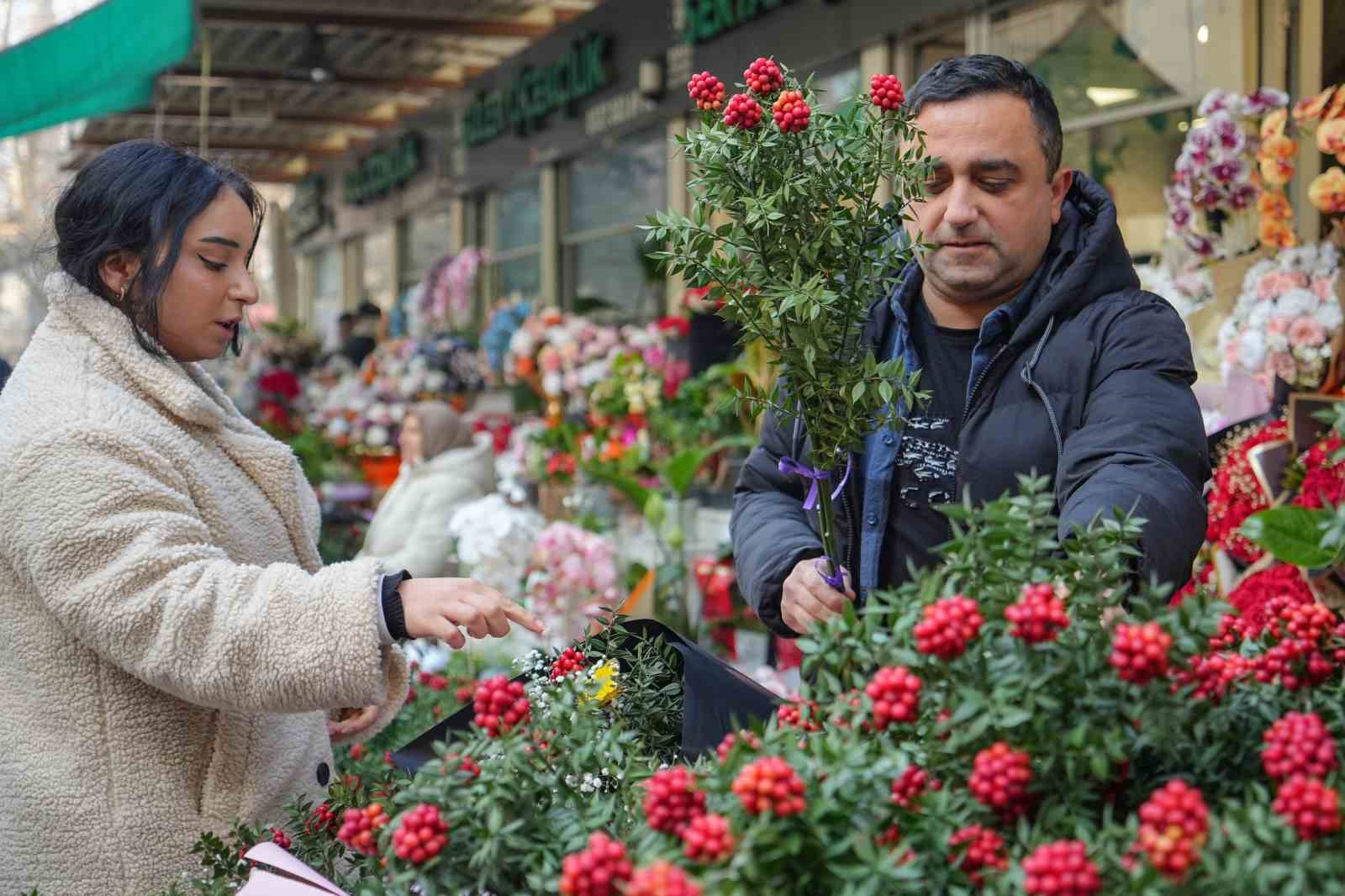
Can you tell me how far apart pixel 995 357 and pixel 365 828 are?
41.5 inches

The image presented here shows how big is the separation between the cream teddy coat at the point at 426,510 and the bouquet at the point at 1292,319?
2.95 metres

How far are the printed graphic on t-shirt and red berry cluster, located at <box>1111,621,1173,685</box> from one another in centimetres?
95

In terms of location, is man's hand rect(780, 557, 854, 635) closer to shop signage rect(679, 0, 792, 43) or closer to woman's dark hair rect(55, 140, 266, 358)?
woman's dark hair rect(55, 140, 266, 358)

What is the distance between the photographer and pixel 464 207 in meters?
12.8

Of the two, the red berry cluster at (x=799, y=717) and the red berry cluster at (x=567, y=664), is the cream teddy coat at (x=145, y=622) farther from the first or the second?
the red berry cluster at (x=799, y=717)

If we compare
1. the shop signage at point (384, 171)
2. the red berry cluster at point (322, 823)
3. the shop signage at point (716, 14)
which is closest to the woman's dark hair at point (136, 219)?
the red berry cluster at point (322, 823)

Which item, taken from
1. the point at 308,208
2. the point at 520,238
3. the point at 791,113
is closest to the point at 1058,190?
the point at 791,113

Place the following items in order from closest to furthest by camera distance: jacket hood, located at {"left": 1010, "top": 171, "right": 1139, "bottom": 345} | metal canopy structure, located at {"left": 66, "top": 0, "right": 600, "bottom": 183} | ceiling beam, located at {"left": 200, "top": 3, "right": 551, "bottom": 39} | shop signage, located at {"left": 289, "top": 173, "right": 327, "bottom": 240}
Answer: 1. jacket hood, located at {"left": 1010, "top": 171, "right": 1139, "bottom": 345}
2. ceiling beam, located at {"left": 200, "top": 3, "right": 551, "bottom": 39}
3. metal canopy structure, located at {"left": 66, "top": 0, "right": 600, "bottom": 183}
4. shop signage, located at {"left": 289, "top": 173, "right": 327, "bottom": 240}

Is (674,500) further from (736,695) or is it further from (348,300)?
(348,300)

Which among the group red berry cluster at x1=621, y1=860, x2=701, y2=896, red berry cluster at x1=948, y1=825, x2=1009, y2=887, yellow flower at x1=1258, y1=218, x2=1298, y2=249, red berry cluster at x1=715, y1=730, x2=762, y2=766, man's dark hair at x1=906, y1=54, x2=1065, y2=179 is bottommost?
red berry cluster at x1=948, y1=825, x2=1009, y2=887

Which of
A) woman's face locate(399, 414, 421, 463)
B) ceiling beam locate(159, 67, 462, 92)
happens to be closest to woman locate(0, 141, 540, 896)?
woman's face locate(399, 414, 421, 463)

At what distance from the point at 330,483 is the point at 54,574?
6.57 metres

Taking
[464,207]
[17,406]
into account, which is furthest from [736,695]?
[464,207]

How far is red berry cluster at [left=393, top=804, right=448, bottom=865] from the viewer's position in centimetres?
106
